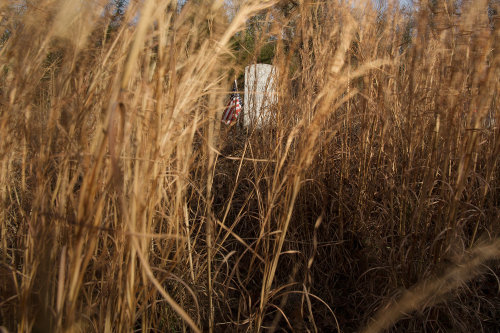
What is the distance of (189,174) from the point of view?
122 centimetres

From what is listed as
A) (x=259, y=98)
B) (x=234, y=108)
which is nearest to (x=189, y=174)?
(x=234, y=108)

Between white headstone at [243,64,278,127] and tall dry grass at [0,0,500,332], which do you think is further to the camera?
white headstone at [243,64,278,127]

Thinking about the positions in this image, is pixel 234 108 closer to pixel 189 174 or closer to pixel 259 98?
pixel 259 98

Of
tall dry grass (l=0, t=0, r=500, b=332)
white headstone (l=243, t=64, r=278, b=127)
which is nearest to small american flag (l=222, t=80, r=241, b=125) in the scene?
white headstone (l=243, t=64, r=278, b=127)

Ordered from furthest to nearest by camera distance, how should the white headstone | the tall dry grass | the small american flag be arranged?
the white headstone < the small american flag < the tall dry grass

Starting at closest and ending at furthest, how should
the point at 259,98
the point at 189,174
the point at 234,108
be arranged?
the point at 189,174
the point at 234,108
the point at 259,98

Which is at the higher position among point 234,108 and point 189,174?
point 234,108

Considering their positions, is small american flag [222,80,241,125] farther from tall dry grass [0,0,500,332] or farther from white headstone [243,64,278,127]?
tall dry grass [0,0,500,332]

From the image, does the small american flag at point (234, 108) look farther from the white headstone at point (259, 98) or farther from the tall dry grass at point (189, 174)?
the tall dry grass at point (189, 174)

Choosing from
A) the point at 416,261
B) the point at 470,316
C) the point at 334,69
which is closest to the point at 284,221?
the point at 334,69

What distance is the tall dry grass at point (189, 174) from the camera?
0.73 meters

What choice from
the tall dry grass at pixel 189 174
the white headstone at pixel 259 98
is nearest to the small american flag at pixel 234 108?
the white headstone at pixel 259 98

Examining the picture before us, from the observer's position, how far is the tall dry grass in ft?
2.40

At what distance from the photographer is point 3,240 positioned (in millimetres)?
954
